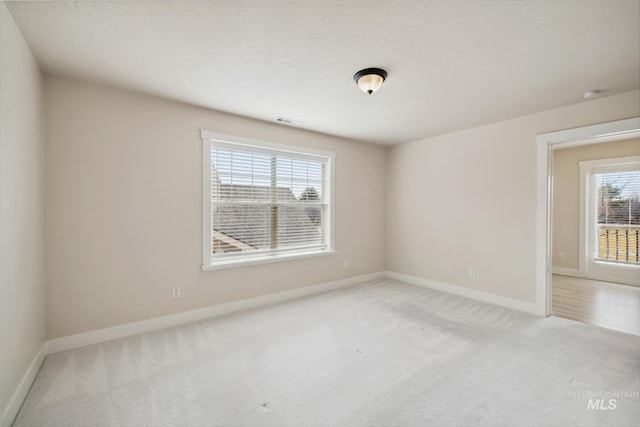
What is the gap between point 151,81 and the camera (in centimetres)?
270

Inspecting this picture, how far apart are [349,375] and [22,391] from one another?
2.28m

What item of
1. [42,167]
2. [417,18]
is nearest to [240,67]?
[417,18]

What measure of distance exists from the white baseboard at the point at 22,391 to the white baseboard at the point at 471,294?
4.75 m

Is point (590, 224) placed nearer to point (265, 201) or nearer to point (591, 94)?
point (591, 94)

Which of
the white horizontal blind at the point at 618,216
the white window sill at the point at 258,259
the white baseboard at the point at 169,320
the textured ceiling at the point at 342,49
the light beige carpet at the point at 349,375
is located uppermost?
the textured ceiling at the point at 342,49

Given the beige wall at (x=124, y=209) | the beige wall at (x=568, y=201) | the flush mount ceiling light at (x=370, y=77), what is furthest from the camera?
the beige wall at (x=568, y=201)

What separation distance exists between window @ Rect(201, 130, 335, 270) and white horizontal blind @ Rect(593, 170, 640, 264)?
5.13 meters

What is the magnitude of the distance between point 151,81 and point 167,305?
7.65 feet

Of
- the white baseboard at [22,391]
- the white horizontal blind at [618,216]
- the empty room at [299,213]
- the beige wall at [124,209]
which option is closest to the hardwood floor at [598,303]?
the empty room at [299,213]

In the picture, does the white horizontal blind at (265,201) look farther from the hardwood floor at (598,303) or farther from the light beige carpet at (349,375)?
the hardwood floor at (598,303)

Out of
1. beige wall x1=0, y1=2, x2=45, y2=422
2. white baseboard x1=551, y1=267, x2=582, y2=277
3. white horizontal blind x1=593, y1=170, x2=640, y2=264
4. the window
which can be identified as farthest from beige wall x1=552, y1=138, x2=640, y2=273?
beige wall x1=0, y1=2, x2=45, y2=422

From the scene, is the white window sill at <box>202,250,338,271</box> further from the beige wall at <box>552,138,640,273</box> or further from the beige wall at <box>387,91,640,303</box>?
the beige wall at <box>552,138,640,273</box>

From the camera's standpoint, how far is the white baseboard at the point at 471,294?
12.0 feet

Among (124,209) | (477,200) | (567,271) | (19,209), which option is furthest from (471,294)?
(19,209)
